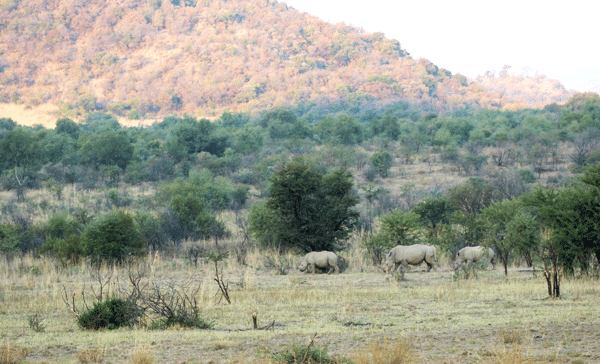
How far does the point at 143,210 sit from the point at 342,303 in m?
23.1

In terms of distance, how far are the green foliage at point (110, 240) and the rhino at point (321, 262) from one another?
587 cm

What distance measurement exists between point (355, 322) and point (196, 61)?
14272cm

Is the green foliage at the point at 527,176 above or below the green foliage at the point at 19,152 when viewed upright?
below

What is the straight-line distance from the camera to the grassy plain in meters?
6.59

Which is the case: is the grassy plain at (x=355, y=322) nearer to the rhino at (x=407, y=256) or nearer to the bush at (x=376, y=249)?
the rhino at (x=407, y=256)

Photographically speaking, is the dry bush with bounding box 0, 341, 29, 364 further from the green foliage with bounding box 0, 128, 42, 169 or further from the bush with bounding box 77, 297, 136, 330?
the green foliage with bounding box 0, 128, 42, 169

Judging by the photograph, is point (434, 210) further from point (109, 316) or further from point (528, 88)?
point (528, 88)

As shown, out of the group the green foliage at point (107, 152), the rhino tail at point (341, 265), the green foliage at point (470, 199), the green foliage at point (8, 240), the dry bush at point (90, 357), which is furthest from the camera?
the green foliage at point (107, 152)

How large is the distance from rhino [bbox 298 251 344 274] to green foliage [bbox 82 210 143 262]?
5.87 m

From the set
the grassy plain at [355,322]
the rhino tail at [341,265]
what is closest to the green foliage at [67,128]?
the grassy plain at [355,322]

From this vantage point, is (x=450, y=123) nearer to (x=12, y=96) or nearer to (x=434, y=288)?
(x=434, y=288)

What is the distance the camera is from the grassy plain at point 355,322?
6.59 meters

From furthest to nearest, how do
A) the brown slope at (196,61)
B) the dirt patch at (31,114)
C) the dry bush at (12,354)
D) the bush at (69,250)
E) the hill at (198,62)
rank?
1. the brown slope at (196,61)
2. the hill at (198,62)
3. the dirt patch at (31,114)
4. the bush at (69,250)
5. the dry bush at (12,354)

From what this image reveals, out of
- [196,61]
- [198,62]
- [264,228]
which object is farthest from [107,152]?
[196,61]
